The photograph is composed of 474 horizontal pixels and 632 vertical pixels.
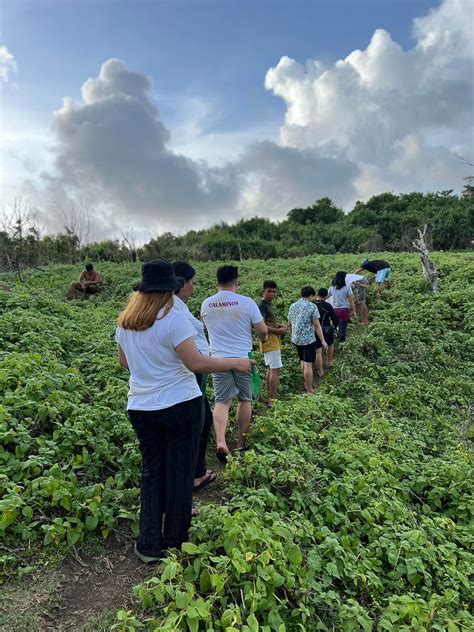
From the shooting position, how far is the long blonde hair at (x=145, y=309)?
105 inches

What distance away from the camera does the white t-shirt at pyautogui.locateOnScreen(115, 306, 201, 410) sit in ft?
8.73

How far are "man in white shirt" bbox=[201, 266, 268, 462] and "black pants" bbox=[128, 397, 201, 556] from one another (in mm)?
1445

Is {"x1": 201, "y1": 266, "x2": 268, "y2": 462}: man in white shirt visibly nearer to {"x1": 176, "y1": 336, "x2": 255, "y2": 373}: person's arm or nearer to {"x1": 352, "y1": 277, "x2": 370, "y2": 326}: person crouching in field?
{"x1": 176, "y1": 336, "x2": 255, "y2": 373}: person's arm

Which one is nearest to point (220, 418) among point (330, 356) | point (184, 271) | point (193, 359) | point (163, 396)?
point (184, 271)

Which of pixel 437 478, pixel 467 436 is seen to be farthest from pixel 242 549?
pixel 467 436

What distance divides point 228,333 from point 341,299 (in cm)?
495

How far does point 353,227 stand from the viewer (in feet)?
125

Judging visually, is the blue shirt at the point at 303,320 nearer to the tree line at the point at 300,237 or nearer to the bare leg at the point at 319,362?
the bare leg at the point at 319,362

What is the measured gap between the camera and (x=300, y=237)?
38.2m

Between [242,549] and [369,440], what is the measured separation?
2.70 m

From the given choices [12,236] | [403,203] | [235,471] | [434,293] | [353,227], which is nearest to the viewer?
[235,471]

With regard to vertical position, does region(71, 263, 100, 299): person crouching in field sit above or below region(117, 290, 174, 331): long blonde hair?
above

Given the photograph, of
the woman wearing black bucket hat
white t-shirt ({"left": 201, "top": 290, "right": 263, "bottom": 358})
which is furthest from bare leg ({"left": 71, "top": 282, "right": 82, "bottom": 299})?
the woman wearing black bucket hat

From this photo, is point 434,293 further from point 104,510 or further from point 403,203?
point 403,203
